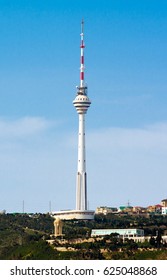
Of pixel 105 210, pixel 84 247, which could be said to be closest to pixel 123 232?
pixel 84 247

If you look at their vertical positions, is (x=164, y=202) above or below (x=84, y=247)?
above

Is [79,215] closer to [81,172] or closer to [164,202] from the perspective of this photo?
[81,172]

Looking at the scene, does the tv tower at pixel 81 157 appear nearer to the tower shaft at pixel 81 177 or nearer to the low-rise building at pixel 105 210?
the tower shaft at pixel 81 177

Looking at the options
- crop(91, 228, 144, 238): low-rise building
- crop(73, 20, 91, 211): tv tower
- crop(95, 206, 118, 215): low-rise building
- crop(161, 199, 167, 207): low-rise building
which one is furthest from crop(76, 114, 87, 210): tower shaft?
crop(161, 199, 167, 207): low-rise building

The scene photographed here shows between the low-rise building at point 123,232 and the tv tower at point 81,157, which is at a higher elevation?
the tv tower at point 81,157

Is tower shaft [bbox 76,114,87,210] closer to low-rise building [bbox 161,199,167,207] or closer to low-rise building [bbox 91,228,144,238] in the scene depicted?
low-rise building [bbox 91,228,144,238]

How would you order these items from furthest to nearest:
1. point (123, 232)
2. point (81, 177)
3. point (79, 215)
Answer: point (79, 215), point (81, 177), point (123, 232)

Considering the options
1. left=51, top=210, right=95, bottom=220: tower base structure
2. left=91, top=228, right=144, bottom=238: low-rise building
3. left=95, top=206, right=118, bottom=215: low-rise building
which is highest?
left=95, top=206, right=118, bottom=215: low-rise building

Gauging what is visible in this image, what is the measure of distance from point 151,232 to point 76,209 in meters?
32.2

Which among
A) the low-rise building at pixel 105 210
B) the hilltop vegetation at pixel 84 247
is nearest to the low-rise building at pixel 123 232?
the hilltop vegetation at pixel 84 247
